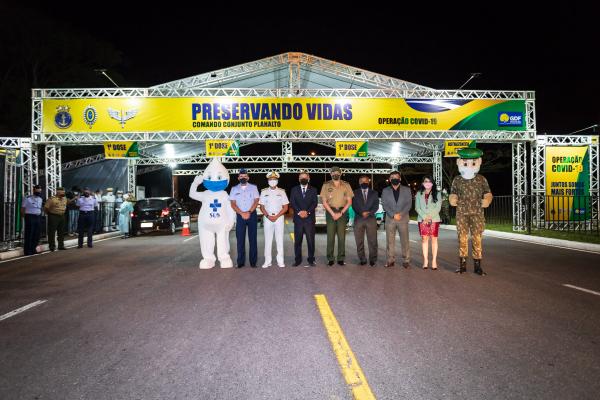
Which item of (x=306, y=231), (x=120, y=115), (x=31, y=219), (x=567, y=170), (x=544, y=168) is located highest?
(x=120, y=115)

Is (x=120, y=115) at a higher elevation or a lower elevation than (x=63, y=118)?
higher

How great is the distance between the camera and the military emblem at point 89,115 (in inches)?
749

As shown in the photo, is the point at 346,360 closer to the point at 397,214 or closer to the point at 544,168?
the point at 397,214

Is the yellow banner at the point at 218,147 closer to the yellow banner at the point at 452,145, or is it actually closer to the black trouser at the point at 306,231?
the yellow banner at the point at 452,145

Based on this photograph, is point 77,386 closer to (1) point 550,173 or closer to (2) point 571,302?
(2) point 571,302

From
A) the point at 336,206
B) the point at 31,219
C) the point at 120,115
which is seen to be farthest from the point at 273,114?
the point at 336,206

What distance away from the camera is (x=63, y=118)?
62.1 feet

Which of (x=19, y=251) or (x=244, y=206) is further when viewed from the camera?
(x=19, y=251)

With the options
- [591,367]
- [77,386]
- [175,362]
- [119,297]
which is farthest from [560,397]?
[119,297]

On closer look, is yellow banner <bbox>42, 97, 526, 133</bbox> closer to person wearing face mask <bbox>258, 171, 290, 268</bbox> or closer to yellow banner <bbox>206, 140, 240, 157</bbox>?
yellow banner <bbox>206, 140, 240, 157</bbox>

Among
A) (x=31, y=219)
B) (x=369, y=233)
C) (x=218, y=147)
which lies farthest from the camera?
(x=218, y=147)

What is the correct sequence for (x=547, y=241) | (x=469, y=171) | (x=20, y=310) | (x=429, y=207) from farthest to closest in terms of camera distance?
(x=547, y=241), (x=429, y=207), (x=469, y=171), (x=20, y=310)

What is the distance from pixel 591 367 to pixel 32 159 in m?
20.5

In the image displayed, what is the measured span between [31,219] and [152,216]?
6.81m
